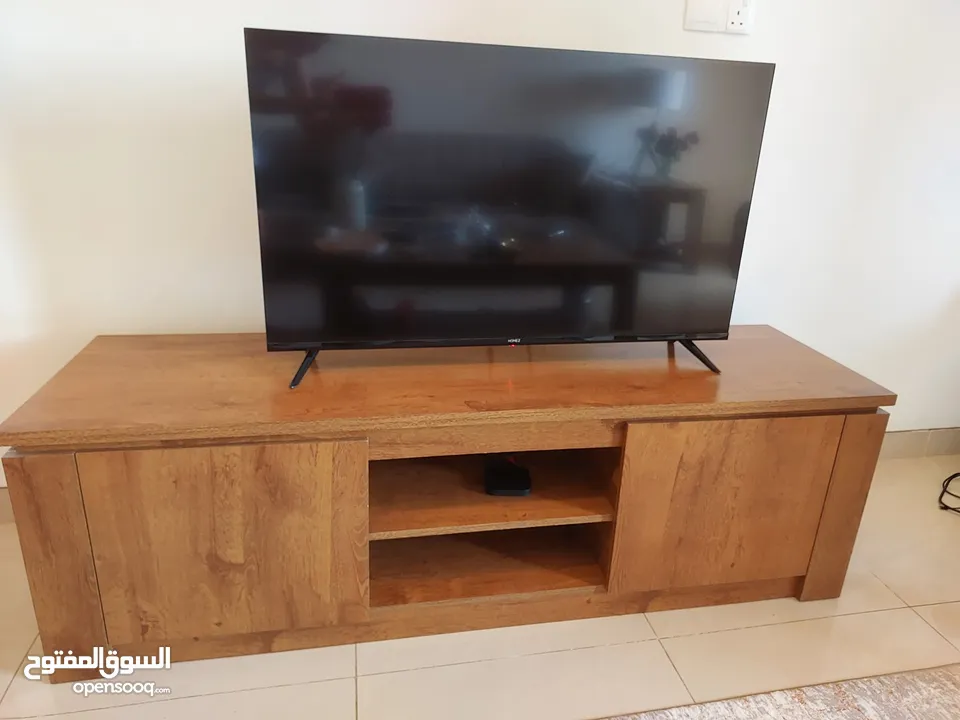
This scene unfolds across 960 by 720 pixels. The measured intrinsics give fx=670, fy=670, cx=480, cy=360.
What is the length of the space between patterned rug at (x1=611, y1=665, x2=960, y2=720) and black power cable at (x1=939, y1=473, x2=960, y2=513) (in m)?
0.79

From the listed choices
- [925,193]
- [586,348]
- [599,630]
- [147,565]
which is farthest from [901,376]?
[147,565]

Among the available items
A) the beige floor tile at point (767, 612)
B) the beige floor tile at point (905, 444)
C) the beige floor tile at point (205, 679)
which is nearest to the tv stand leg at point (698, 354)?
the beige floor tile at point (767, 612)

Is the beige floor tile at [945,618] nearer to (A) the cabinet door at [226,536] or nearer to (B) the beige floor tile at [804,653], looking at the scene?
(B) the beige floor tile at [804,653]

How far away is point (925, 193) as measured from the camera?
1971mm

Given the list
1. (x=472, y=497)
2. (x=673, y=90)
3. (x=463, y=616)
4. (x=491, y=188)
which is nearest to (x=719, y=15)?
(x=673, y=90)

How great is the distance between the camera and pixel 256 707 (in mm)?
1281

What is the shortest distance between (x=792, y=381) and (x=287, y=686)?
1.25m

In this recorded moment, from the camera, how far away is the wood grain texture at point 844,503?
1471 millimetres

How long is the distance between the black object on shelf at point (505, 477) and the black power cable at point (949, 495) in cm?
143

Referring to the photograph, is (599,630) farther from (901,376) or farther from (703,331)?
(901,376)

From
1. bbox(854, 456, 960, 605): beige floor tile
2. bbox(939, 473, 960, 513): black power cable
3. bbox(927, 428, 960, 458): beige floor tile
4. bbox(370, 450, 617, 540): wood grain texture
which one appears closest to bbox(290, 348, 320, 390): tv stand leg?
bbox(370, 450, 617, 540): wood grain texture

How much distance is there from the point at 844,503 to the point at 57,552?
163 cm

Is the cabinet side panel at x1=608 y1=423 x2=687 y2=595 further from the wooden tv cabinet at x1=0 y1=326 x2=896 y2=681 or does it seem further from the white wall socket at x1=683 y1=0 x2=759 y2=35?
the white wall socket at x1=683 y1=0 x2=759 y2=35

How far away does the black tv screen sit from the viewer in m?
1.27
